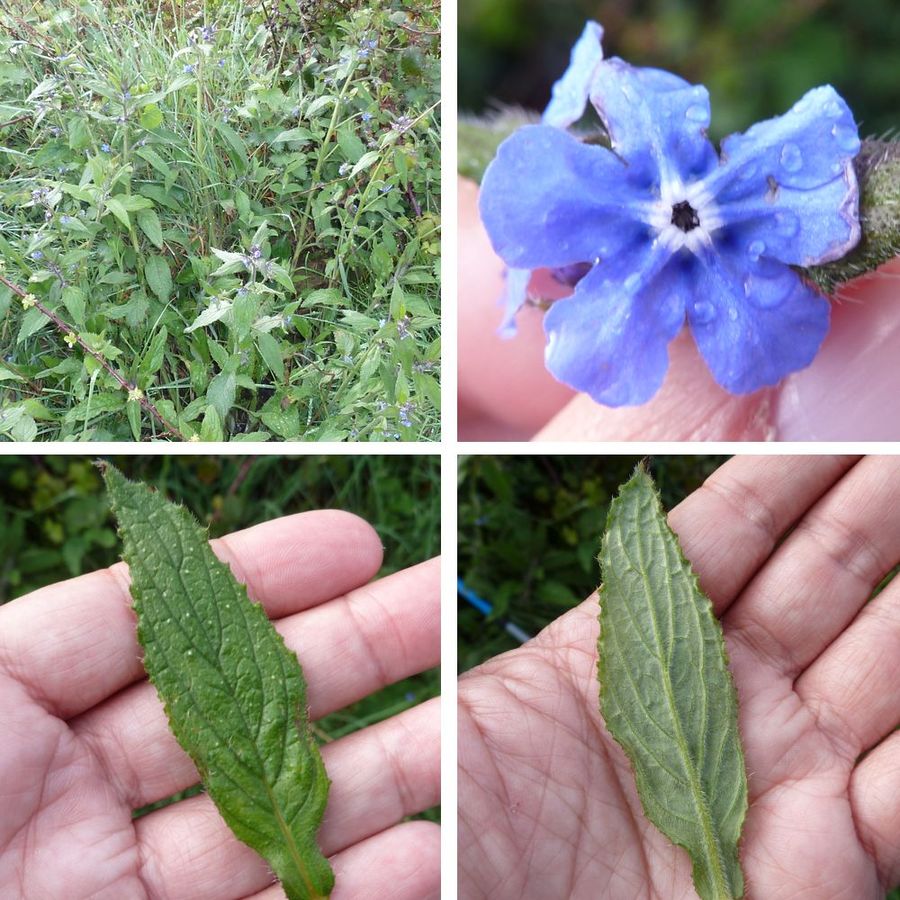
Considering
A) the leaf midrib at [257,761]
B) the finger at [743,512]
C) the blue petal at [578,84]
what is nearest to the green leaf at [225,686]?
the leaf midrib at [257,761]

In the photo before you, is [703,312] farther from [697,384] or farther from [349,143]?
[349,143]

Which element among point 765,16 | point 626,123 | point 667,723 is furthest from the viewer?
point 765,16

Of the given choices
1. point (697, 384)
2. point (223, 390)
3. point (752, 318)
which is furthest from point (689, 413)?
point (223, 390)

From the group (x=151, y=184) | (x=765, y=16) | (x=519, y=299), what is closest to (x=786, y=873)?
(x=519, y=299)

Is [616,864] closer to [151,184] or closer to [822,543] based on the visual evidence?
[822,543]

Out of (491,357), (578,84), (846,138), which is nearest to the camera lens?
(846,138)

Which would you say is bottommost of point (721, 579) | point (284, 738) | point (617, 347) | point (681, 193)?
point (284, 738)
